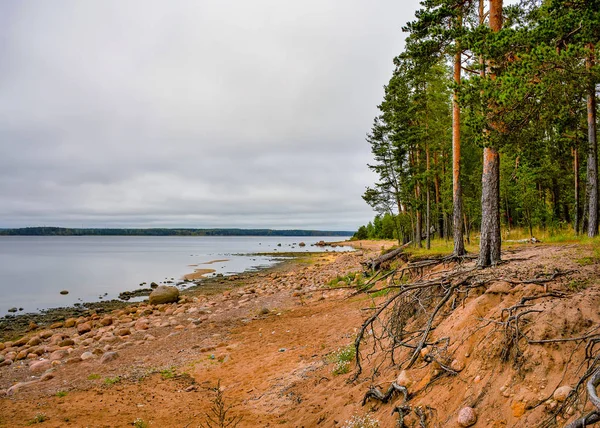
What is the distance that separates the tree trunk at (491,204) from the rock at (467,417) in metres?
4.74

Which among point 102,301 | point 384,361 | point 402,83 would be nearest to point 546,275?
point 384,361

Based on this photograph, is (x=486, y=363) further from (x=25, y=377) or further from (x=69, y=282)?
(x=69, y=282)

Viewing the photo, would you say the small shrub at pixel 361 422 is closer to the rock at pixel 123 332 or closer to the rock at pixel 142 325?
the rock at pixel 123 332

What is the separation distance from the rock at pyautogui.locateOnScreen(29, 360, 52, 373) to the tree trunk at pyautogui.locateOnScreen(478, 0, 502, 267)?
42.2ft

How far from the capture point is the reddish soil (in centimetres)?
387

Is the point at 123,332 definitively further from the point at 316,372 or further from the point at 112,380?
the point at 316,372

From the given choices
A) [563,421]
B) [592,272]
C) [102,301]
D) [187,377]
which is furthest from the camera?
[102,301]

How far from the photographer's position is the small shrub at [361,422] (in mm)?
4533

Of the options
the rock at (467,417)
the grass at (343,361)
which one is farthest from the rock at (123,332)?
the rock at (467,417)

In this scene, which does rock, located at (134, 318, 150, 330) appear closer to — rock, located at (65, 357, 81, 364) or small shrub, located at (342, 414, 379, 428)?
rock, located at (65, 357, 81, 364)

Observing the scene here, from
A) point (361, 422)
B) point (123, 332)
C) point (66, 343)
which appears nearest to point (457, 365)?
point (361, 422)

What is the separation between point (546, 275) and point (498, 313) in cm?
160

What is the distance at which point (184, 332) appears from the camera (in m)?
13.5

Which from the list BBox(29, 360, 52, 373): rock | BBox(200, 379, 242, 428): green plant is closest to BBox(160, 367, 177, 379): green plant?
BBox(200, 379, 242, 428): green plant
